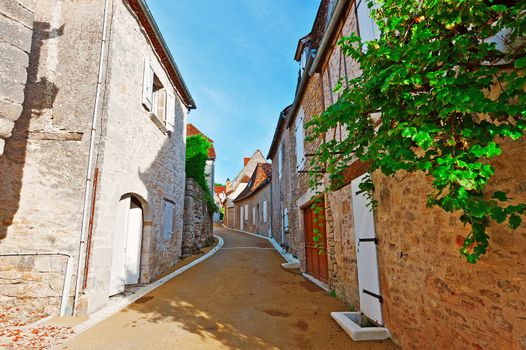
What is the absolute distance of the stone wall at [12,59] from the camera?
3521 millimetres

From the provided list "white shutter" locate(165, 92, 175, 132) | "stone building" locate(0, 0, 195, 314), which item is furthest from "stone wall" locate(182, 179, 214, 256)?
"stone building" locate(0, 0, 195, 314)

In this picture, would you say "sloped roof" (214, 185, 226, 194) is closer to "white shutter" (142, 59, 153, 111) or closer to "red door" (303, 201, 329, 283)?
"red door" (303, 201, 329, 283)

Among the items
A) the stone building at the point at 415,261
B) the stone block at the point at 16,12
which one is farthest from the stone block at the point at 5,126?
the stone building at the point at 415,261

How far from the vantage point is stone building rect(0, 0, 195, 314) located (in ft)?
15.2

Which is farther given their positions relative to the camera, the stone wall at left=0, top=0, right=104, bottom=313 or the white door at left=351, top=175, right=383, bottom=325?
the stone wall at left=0, top=0, right=104, bottom=313

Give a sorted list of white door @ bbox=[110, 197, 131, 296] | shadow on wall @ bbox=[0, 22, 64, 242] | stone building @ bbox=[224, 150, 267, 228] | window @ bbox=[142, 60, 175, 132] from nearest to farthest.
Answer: shadow on wall @ bbox=[0, 22, 64, 242] → white door @ bbox=[110, 197, 131, 296] → window @ bbox=[142, 60, 175, 132] → stone building @ bbox=[224, 150, 267, 228]

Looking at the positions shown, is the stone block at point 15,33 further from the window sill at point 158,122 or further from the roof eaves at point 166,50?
the window sill at point 158,122

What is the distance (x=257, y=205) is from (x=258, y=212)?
58cm

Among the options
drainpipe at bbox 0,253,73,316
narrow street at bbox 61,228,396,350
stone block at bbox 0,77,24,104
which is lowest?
narrow street at bbox 61,228,396,350

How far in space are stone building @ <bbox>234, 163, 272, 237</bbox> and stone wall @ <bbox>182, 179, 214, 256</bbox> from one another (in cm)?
570

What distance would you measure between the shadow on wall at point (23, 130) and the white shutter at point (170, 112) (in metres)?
2.93

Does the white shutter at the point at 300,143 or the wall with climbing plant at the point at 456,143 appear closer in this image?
the wall with climbing plant at the point at 456,143

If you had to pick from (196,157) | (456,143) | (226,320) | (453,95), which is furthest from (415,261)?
(196,157)

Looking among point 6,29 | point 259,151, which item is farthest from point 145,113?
point 259,151
